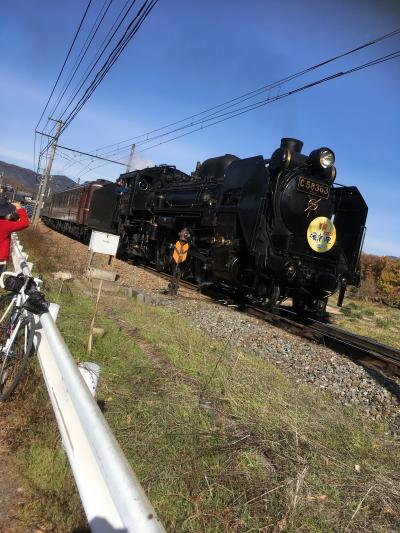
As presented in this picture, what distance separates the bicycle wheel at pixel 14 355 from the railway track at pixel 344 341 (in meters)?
5.46

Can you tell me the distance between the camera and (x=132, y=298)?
379 inches

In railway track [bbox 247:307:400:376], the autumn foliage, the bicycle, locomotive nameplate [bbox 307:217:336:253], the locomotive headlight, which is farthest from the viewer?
the autumn foliage

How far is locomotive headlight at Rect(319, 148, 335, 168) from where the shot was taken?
33.1 feet

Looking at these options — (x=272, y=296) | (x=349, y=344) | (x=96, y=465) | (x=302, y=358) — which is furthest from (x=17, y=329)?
(x=272, y=296)

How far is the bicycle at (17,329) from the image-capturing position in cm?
371

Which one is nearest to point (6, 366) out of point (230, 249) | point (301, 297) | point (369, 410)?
point (369, 410)

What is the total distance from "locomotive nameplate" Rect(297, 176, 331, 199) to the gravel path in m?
3.03

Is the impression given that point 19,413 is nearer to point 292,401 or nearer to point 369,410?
point 292,401

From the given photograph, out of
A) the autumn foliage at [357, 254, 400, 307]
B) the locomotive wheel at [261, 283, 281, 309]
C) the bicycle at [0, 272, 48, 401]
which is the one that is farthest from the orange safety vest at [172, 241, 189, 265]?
the autumn foliage at [357, 254, 400, 307]

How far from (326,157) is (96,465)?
30.9 ft

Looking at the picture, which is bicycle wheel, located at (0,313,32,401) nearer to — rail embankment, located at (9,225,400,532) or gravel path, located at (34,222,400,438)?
rail embankment, located at (9,225,400,532)

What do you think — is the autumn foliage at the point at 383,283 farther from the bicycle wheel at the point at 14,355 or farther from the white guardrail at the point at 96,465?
the white guardrail at the point at 96,465

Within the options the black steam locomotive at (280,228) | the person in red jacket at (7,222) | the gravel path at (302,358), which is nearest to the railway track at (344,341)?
the gravel path at (302,358)

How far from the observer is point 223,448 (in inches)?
130
